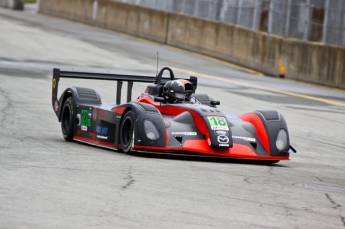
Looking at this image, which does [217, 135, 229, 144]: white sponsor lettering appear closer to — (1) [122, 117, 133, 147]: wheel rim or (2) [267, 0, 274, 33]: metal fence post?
(1) [122, 117, 133, 147]: wheel rim

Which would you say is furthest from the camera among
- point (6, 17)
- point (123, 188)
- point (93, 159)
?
point (6, 17)

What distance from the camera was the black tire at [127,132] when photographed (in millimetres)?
10742

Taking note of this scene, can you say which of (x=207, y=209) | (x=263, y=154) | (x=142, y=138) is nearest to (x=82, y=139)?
(x=142, y=138)

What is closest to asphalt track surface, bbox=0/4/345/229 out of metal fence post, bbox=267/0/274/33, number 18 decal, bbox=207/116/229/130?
number 18 decal, bbox=207/116/229/130

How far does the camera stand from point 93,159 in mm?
10133

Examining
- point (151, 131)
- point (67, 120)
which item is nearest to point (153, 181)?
point (151, 131)

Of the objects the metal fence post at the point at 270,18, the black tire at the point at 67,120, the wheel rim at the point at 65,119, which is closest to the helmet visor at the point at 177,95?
the black tire at the point at 67,120

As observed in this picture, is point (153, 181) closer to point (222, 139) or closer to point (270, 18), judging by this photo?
A: point (222, 139)

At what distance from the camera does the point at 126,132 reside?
36.2 ft

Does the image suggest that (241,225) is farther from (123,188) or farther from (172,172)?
(172,172)

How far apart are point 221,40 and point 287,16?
3.82 metres

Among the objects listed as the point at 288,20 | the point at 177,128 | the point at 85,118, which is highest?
the point at 288,20

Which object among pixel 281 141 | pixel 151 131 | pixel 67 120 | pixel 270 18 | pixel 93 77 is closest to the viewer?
pixel 151 131

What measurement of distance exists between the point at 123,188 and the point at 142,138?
7.51ft
